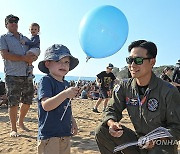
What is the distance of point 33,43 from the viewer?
16.8 feet

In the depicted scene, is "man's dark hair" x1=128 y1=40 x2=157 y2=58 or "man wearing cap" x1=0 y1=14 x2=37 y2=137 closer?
"man's dark hair" x1=128 y1=40 x2=157 y2=58

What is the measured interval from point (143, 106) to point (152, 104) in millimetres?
102

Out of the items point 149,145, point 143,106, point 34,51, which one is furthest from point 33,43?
point 149,145

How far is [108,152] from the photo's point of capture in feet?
10.3

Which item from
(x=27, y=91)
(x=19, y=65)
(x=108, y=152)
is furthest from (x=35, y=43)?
(x=108, y=152)

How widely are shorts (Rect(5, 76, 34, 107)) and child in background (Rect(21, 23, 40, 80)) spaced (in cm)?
15

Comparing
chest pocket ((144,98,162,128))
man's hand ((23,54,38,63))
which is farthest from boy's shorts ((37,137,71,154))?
man's hand ((23,54,38,63))

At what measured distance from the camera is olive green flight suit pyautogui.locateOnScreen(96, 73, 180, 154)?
280 centimetres

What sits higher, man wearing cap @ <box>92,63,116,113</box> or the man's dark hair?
the man's dark hair

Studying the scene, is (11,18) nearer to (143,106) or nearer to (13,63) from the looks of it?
(13,63)

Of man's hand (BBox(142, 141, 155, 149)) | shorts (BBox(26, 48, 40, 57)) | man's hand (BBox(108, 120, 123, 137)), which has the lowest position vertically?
man's hand (BBox(142, 141, 155, 149))

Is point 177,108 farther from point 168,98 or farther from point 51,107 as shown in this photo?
point 51,107

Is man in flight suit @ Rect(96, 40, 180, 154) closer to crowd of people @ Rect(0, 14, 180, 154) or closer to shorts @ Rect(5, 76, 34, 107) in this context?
crowd of people @ Rect(0, 14, 180, 154)

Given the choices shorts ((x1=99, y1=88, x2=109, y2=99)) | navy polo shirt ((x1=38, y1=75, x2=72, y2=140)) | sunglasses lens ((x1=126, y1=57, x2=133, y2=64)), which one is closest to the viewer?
navy polo shirt ((x1=38, y1=75, x2=72, y2=140))
